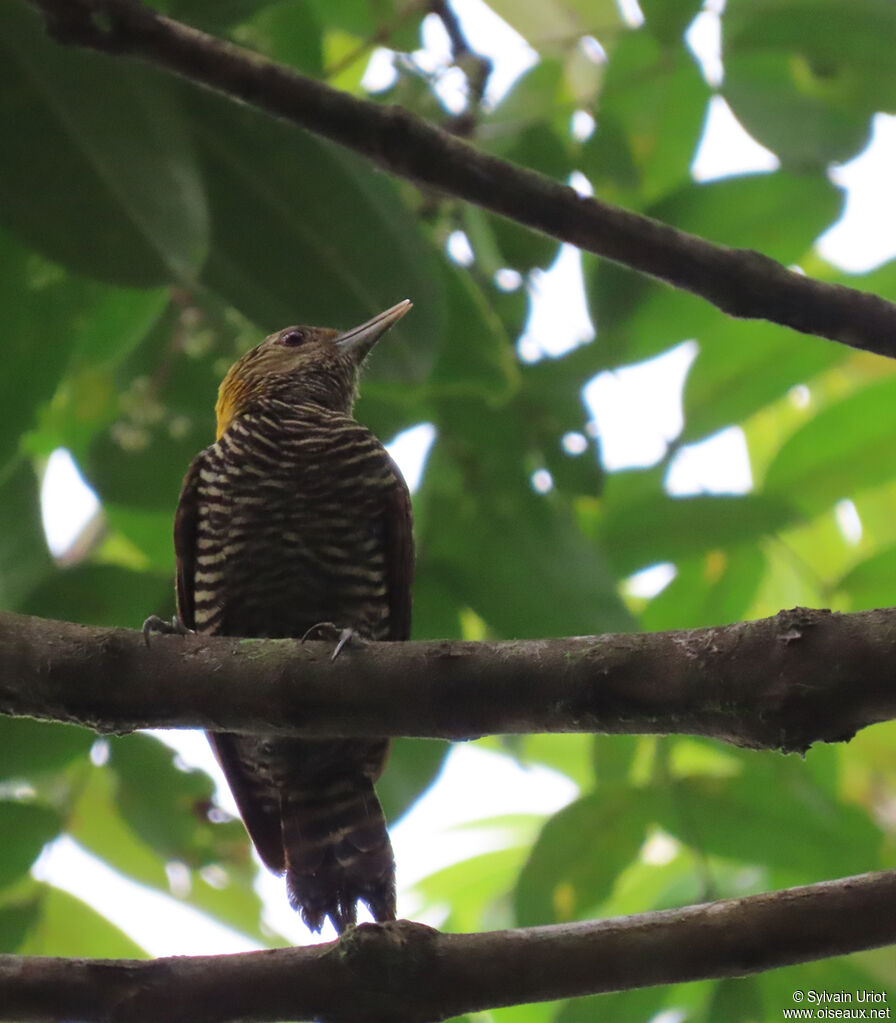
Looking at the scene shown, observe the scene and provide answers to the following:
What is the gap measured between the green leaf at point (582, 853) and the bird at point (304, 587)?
33 centimetres

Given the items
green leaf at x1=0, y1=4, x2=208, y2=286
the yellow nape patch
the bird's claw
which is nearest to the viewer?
the bird's claw

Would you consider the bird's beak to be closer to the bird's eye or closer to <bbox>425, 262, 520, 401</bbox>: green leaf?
<bbox>425, 262, 520, 401</bbox>: green leaf

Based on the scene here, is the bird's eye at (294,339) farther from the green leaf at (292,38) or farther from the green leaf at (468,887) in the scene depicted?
the green leaf at (468,887)

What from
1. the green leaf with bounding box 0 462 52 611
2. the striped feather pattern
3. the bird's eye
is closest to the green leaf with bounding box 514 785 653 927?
the striped feather pattern

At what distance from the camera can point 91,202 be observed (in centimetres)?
229

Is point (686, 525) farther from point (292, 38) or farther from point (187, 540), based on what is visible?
point (292, 38)

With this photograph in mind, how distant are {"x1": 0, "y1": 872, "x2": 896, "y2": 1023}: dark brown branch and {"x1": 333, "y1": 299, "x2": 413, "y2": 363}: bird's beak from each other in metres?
1.35

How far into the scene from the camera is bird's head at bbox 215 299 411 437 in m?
3.43

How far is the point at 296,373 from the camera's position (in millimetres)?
3693

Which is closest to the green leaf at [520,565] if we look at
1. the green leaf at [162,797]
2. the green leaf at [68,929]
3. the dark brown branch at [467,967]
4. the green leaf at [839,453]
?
the green leaf at [839,453]

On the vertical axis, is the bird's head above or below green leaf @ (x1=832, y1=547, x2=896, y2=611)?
above

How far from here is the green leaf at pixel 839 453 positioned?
2.84 m

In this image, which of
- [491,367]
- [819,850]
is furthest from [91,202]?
[819,850]

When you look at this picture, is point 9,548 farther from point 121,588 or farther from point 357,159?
point 357,159
